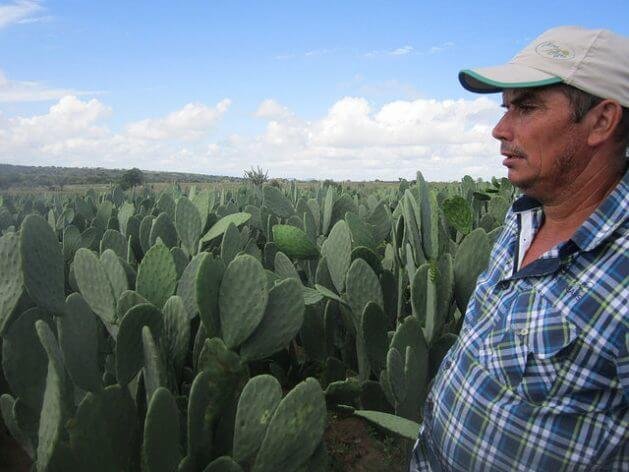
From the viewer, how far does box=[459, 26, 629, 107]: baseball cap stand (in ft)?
4.35

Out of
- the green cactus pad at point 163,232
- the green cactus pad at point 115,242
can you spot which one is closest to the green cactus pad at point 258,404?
the green cactus pad at point 115,242

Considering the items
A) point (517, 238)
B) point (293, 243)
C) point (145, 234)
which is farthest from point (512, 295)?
point (145, 234)

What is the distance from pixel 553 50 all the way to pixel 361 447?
1.52m

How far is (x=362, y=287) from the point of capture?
2.11 meters

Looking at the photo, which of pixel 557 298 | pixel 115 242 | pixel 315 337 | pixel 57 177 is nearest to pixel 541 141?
pixel 557 298

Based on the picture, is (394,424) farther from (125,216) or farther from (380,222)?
(125,216)

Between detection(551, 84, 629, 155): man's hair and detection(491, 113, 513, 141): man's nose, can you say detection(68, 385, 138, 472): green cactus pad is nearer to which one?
detection(491, 113, 513, 141): man's nose

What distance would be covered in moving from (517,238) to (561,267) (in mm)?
301

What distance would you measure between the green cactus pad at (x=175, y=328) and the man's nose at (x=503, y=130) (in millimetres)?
902

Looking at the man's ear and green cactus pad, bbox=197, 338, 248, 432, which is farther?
green cactus pad, bbox=197, 338, 248, 432

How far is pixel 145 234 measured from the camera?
10.1ft

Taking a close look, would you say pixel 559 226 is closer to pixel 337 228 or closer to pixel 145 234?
pixel 337 228

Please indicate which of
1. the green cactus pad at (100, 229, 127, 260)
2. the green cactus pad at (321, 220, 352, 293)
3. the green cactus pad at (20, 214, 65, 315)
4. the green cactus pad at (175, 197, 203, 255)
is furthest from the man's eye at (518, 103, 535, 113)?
the green cactus pad at (100, 229, 127, 260)

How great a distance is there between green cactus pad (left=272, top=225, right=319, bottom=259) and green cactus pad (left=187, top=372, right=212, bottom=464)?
3.48 ft
